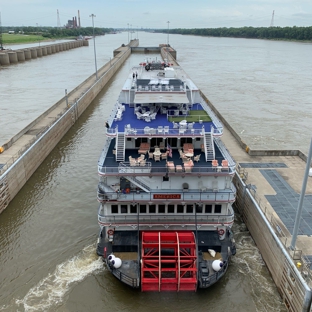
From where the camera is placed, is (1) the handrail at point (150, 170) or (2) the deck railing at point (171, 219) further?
(2) the deck railing at point (171, 219)

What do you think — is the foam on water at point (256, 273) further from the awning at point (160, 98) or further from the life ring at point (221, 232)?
the awning at point (160, 98)

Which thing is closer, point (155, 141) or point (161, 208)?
point (161, 208)

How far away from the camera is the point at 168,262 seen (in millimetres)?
19109

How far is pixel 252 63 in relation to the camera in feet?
376

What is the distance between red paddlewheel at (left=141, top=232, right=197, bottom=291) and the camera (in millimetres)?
18406

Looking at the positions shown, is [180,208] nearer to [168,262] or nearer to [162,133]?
[168,262]

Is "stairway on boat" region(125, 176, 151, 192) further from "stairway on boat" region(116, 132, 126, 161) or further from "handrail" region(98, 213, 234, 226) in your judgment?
"stairway on boat" region(116, 132, 126, 161)

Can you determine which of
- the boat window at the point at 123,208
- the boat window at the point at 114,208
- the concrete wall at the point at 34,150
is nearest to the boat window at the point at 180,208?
the boat window at the point at 123,208

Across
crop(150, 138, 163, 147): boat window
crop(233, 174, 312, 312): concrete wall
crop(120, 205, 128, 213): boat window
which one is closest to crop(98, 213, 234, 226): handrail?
crop(120, 205, 128, 213): boat window

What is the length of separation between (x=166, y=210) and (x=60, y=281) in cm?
792

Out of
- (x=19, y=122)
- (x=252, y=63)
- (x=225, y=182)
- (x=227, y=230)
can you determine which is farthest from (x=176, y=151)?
(x=252, y=63)

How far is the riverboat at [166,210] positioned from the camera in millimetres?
18969

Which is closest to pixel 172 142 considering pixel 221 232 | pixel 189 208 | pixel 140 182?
pixel 140 182

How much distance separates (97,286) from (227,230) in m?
9.09
